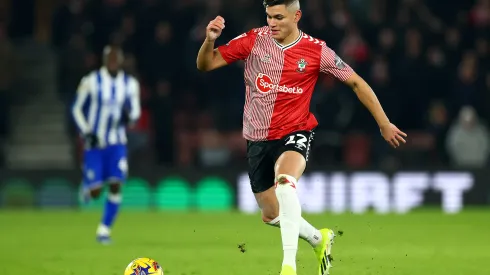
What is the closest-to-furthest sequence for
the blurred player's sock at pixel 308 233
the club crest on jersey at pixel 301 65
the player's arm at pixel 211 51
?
1. the player's arm at pixel 211 51
2. the club crest on jersey at pixel 301 65
3. the blurred player's sock at pixel 308 233

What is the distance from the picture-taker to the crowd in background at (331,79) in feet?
64.7

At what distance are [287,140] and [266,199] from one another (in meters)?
0.59

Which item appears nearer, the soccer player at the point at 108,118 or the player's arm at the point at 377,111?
the player's arm at the point at 377,111

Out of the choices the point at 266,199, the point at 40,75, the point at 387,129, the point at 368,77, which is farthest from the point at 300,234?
the point at 40,75

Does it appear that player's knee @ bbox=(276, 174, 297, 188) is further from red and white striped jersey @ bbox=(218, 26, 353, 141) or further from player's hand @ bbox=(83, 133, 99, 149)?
player's hand @ bbox=(83, 133, 99, 149)

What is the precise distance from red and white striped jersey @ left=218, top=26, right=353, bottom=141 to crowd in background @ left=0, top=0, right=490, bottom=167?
10.2 m

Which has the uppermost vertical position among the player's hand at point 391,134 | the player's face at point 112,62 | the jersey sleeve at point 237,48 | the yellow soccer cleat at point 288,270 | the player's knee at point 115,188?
the jersey sleeve at point 237,48

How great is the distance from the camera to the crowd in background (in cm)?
1973

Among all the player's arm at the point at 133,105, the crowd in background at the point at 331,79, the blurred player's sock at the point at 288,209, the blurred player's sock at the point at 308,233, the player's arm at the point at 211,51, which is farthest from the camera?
the crowd in background at the point at 331,79

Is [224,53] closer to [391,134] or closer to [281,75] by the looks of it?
[281,75]

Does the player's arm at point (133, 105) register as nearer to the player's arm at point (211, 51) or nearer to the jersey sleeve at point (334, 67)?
the player's arm at point (211, 51)

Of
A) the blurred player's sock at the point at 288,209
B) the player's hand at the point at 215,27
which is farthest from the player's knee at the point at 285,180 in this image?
the player's hand at the point at 215,27

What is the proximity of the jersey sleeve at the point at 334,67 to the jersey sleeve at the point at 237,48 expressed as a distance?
59 centimetres

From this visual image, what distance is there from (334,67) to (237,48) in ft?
2.60
